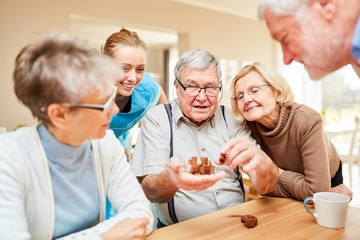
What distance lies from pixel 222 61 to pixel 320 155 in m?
6.40

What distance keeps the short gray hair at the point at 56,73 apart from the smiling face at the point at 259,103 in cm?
101

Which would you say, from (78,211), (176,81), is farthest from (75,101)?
(176,81)

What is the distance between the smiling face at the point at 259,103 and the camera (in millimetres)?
1829

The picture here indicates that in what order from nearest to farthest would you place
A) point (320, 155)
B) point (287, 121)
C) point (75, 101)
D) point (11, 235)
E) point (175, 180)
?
point (11, 235) < point (75, 101) < point (175, 180) < point (320, 155) < point (287, 121)

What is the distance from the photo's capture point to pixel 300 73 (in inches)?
364

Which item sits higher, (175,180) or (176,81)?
(176,81)

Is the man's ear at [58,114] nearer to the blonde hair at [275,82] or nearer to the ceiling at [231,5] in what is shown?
the blonde hair at [275,82]

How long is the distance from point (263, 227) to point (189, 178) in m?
0.35

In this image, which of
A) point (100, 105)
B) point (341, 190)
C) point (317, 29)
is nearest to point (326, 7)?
point (317, 29)

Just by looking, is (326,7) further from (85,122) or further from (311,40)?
(85,122)

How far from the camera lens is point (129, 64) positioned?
2.09 meters

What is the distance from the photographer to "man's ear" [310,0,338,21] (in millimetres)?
1025

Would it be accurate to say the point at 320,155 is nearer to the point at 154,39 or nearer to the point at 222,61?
the point at 222,61

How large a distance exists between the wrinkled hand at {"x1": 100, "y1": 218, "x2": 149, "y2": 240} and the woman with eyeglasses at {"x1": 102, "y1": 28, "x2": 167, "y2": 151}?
103cm
